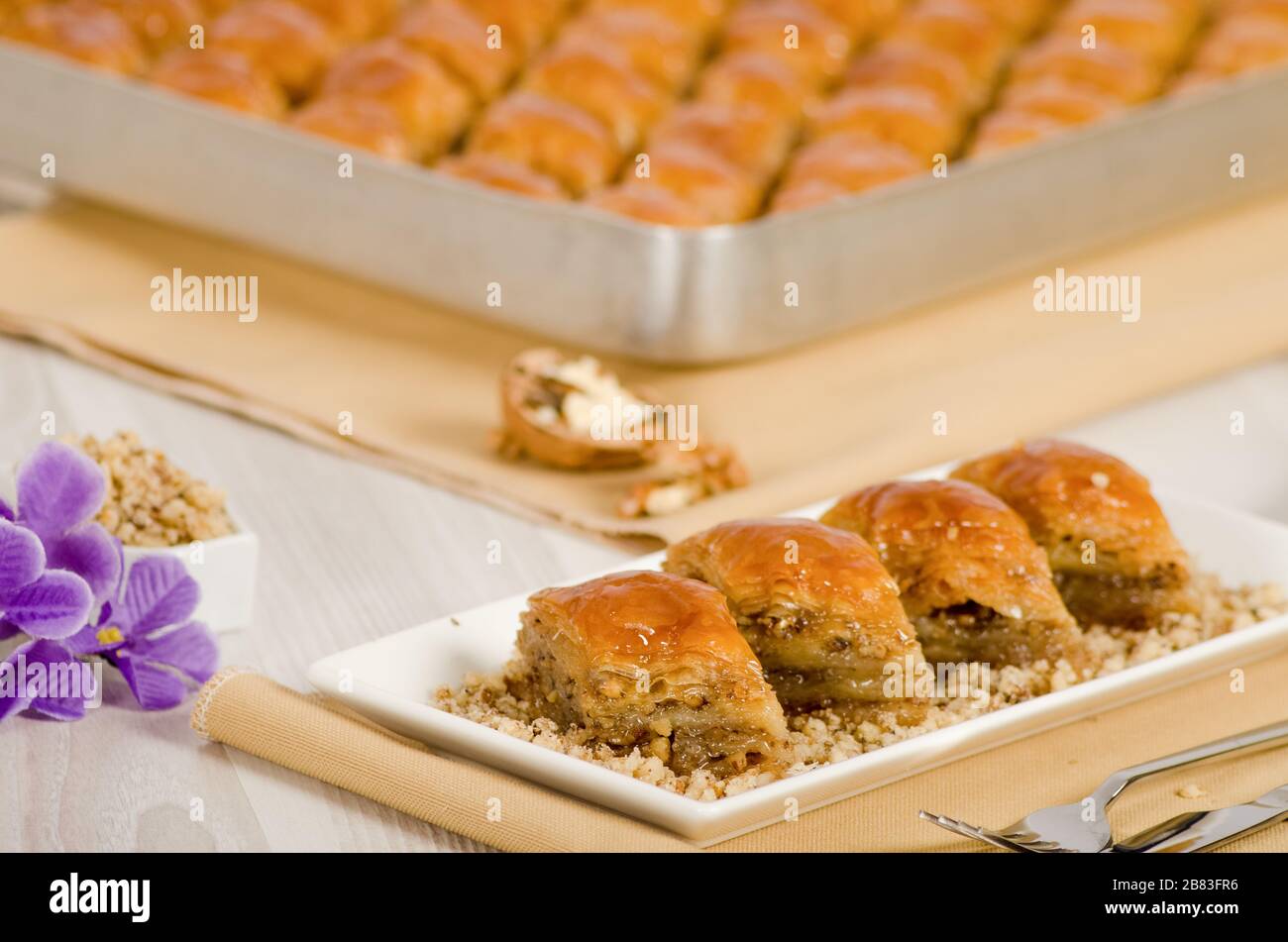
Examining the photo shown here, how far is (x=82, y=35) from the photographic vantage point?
3074mm

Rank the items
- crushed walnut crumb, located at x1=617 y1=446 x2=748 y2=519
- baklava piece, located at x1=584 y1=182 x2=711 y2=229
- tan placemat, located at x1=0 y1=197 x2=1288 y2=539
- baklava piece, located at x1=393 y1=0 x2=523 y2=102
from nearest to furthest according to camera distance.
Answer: crushed walnut crumb, located at x1=617 y1=446 x2=748 y2=519 < tan placemat, located at x1=0 y1=197 x2=1288 y2=539 < baklava piece, located at x1=584 y1=182 x2=711 y2=229 < baklava piece, located at x1=393 y1=0 x2=523 y2=102

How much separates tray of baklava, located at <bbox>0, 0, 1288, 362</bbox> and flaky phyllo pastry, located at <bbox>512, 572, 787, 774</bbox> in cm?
87

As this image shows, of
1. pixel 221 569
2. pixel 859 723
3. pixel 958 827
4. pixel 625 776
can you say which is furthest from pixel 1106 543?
pixel 221 569

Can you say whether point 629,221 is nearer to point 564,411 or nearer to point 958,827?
Result: point 564,411

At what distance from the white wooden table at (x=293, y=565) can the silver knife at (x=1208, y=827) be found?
590mm

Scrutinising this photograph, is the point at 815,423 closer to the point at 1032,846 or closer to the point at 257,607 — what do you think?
the point at 257,607

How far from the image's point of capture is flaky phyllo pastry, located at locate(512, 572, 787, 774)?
1.55 metres

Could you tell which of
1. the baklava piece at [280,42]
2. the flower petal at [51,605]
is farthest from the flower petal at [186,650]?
the baklava piece at [280,42]

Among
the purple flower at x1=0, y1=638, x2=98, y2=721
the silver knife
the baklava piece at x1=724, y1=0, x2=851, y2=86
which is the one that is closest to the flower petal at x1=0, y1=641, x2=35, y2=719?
the purple flower at x1=0, y1=638, x2=98, y2=721

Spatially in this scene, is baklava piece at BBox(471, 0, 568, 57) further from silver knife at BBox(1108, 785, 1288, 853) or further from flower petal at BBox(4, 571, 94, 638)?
silver knife at BBox(1108, 785, 1288, 853)

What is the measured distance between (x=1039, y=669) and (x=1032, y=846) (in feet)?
1.00

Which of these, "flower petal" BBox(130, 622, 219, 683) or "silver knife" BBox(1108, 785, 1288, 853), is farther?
"flower petal" BBox(130, 622, 219, 683)


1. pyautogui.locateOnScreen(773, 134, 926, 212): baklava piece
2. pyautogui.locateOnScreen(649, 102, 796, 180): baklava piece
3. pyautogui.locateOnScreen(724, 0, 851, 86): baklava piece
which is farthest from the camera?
pyautogui.locateOnScreen(724, 0, 851, 86): baklava piece

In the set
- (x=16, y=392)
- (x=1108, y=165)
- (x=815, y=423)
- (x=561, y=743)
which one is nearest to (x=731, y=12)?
(x=1108, y=165)
